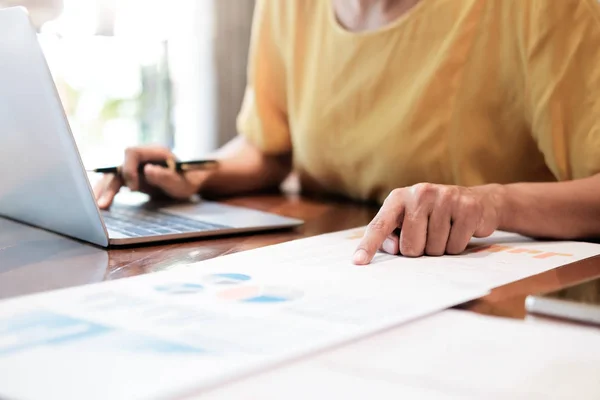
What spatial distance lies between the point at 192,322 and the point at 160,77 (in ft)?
6.00

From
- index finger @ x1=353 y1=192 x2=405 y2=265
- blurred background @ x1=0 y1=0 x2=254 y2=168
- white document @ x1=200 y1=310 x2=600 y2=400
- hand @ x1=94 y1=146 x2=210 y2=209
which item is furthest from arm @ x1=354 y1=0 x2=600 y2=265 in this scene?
blurred background @ x1=0 y1=0 x2=254 y2=168

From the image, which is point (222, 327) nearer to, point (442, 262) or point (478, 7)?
point (442, 262)

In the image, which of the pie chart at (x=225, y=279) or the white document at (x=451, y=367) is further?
the pie chart at (x=225, y=279)

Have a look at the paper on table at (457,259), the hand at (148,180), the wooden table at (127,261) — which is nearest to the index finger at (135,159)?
the hand at (148,180)

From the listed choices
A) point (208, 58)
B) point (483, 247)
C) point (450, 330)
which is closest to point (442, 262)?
point (483, 247)

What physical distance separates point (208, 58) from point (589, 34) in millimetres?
1463

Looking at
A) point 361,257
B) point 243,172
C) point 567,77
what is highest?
point 567,77

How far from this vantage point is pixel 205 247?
34.0 inches

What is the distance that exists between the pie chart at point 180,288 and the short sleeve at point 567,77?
1.85ft

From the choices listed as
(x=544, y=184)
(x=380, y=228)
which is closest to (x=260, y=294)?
(x=380, y=228)

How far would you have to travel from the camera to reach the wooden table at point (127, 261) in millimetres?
644

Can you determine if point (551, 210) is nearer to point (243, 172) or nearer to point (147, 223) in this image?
point (147, 223)

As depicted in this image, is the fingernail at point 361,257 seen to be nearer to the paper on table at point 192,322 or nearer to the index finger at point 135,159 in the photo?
the paper on table at point 192,322

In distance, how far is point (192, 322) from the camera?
544mm
